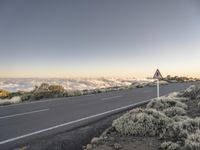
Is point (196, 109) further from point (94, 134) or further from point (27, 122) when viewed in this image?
point (27, 122)

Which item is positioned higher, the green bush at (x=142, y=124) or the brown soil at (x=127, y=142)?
the green bush at (x=142, y=124)

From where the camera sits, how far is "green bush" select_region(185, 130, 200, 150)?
214 inches

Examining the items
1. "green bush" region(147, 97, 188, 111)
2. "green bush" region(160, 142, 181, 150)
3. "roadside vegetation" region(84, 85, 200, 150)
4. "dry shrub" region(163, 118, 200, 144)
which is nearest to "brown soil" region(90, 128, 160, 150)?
"roadside vegetation" region(84, 85, 200, 150)

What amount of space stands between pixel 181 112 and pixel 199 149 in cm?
370

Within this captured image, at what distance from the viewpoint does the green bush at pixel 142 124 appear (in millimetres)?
7020

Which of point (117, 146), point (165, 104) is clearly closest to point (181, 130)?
point (117, 146)

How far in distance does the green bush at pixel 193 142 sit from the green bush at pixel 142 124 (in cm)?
106

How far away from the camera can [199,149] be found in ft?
17.7

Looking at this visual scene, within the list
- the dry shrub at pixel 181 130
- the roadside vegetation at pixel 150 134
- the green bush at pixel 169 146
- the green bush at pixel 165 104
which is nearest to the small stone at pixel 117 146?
the roadside vegetation at pixel 150 134

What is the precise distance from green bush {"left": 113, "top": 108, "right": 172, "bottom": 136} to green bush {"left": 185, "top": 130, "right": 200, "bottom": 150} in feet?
3.48

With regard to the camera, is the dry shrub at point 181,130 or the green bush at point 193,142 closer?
the green bush at point 193,142

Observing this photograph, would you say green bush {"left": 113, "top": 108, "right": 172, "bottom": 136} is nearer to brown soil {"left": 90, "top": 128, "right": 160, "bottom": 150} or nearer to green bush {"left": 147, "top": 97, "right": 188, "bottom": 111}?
brown soil {"left": 90, "top": 128, "right": 160, "bottom": 150}

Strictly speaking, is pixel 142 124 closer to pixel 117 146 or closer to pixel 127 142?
pixel 127 142

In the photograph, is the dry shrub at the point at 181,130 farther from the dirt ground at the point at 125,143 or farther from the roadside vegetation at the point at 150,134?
the dirt ground at the point at 125,143
